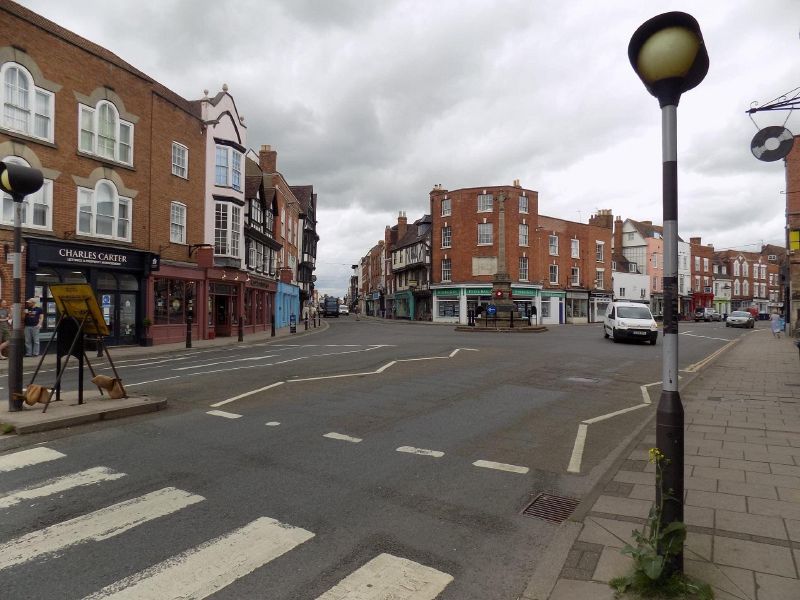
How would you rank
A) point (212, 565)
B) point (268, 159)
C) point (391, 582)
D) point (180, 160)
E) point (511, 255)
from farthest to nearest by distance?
1. point (511, 255)
2. point (268, 159)
3. point (180, 160)
4. point (212, 565)
5. point (391, 582)

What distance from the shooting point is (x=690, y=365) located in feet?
50.8

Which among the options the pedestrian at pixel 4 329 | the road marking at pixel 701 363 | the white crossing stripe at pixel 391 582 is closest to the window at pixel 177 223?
the pedestrian at pixel 4 329

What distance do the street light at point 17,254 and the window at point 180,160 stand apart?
1685 cm

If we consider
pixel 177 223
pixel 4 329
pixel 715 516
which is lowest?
pixel 715 516

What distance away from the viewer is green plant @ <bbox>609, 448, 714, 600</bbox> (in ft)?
9.37

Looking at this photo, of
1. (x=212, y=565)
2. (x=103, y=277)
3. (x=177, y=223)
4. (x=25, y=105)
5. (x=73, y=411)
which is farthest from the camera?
(x=177, y=223)

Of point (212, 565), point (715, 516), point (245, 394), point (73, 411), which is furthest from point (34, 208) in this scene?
point (715, 516)

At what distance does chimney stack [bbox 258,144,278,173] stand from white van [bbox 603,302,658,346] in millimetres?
28555

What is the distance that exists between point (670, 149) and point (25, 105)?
67.2 ft

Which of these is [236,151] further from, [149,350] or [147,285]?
[149,350]

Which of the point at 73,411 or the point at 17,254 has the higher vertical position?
the point at 17,254

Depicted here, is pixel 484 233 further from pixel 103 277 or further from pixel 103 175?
pixel 103 277

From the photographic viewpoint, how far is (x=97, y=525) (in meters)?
3.91

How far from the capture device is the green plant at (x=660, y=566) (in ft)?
9.37
